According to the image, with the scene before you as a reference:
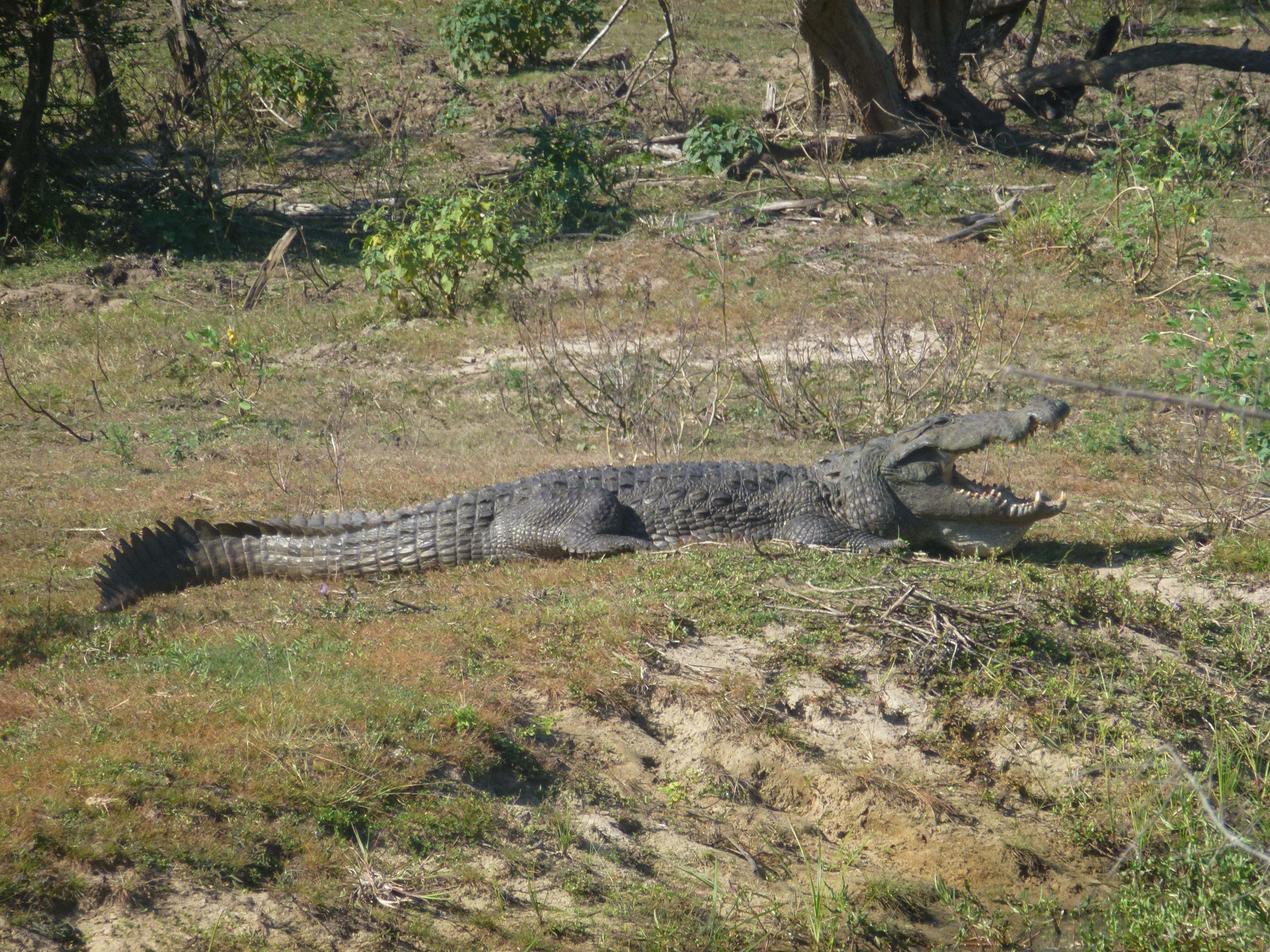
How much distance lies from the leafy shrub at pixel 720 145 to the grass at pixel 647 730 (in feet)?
26.6

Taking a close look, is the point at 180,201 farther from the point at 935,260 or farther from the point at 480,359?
the point at 935,260

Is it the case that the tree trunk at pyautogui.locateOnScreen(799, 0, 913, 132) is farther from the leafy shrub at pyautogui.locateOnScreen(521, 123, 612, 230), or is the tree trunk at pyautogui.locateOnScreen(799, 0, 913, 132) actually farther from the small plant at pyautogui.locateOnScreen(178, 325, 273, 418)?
the small plant at pyautogui.locateOnScreen(178, 325, 273, 418)

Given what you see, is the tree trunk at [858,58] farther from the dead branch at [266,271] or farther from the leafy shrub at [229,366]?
the leafy shrub at [229,366]

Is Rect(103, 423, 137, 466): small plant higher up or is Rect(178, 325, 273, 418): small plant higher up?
Rect(178, 325, 273, 418): small plant

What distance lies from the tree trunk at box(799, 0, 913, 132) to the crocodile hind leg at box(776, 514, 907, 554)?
10995mm

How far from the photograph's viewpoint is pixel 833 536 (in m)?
5.87

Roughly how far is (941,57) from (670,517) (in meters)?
13.7

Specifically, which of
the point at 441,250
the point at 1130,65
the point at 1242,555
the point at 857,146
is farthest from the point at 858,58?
the point at 1242,555

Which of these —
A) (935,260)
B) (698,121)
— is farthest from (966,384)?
(698,121)

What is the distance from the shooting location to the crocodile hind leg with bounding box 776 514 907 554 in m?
5.77

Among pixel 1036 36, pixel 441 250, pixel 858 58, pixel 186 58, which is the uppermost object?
pixel 186 58

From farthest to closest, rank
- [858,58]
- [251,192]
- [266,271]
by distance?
1. [858,58]
2. [251,192]
3. [266,271]

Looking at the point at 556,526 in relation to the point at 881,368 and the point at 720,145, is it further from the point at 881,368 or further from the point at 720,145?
the point at 720,145

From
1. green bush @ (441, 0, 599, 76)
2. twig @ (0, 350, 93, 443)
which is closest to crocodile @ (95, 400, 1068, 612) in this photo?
twig @ (0, 350, 93, 443)
